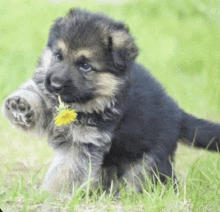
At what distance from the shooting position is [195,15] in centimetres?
634

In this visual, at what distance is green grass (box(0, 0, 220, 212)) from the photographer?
410cm

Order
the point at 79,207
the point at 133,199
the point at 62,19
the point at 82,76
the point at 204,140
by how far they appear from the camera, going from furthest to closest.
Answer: the point at 204,140
the point at 62,19
the point at 82,76
the point at 133,199
the point at 79,207

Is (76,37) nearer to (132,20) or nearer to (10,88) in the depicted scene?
(10,88)

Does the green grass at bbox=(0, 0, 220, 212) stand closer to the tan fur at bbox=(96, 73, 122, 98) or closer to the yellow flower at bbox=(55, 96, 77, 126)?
the tan fur at bbox=(96, 73, 122, 98)

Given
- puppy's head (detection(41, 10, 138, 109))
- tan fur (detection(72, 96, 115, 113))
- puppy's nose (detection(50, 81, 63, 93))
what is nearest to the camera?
puppy's nose (detection(50, 81, 63, 93))

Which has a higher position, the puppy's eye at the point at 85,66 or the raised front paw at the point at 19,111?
the puppy's eye at the point at 85,66

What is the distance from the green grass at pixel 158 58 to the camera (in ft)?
13.4

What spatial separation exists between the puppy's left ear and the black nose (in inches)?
20.7

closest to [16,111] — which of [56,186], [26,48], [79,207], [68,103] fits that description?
[68,103]

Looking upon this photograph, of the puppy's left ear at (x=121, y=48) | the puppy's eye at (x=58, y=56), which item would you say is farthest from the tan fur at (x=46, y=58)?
the puppy's left ear at (x=121, y=48)

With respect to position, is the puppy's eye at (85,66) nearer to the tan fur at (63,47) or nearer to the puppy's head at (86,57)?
the puppy's head at (86,57)

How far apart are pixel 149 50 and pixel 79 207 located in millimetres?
4006

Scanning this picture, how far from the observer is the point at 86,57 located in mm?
3641

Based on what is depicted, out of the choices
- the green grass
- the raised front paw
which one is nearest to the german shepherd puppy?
the raised front paw
